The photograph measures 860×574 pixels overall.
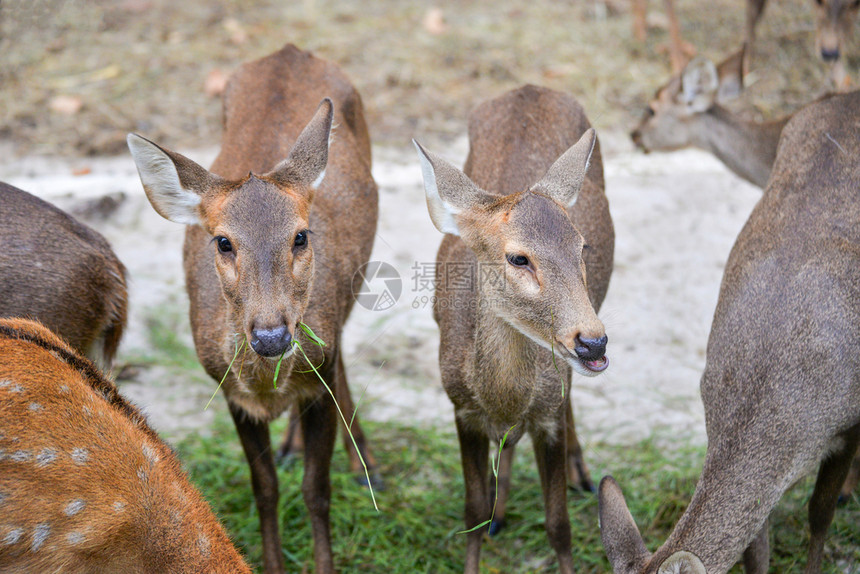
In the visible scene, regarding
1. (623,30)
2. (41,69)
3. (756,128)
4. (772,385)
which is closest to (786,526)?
(772,385)

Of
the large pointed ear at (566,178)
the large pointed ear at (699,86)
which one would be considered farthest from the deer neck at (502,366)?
the large pointed ear at (699,86)

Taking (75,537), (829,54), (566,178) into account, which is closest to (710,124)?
(829,54)

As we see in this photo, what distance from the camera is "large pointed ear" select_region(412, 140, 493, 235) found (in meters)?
3.98

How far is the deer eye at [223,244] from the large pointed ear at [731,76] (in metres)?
4.80

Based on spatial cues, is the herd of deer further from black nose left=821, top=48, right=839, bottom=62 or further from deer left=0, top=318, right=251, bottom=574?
black nose left=821, top=48, right=839, bottom=62

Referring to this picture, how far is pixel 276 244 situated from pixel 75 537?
1.41m

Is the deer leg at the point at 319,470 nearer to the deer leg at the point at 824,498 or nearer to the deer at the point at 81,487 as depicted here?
the deer at the point at 81,487

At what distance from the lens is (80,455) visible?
10.0 ft

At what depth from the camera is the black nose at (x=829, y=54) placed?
7785 mm

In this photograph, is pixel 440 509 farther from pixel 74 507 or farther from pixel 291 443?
pixel 74 507

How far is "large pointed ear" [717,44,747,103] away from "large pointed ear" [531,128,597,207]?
3.58 metres

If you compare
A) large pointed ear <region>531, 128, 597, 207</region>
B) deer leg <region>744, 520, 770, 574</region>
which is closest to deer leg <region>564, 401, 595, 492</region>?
deer leg <region>744, 520, 770, 574</region>

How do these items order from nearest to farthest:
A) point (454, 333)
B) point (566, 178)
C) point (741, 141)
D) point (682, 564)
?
1. point (682, 564)
2. point (566, 178)
3. point (454, 333)
4. point (741, 141)

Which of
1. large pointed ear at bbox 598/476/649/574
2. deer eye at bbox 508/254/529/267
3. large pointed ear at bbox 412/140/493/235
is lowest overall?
large pointed ear at bbox 598/476/649/574
